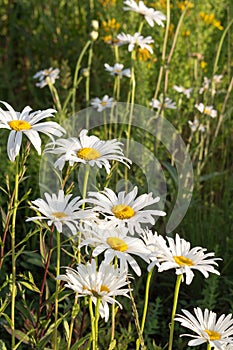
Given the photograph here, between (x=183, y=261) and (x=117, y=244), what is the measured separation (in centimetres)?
11

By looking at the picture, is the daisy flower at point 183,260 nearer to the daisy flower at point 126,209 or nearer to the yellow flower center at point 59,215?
the daisy flower at point 126,209

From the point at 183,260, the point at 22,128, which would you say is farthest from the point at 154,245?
the point at 22,128

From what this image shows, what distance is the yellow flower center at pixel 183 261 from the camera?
1.02 m

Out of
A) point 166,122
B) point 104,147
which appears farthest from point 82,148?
point 166,122

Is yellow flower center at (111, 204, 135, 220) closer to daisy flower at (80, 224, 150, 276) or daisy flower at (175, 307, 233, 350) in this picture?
daisy flower at (80, 224, 150, 276)

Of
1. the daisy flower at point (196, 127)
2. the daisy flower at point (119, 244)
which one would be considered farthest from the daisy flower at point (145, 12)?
the daisy flower at point (119, 244)

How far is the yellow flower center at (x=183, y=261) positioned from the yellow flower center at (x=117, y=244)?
0.29ft

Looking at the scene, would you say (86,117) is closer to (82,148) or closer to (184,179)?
(184,179)

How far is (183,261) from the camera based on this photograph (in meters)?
1.03

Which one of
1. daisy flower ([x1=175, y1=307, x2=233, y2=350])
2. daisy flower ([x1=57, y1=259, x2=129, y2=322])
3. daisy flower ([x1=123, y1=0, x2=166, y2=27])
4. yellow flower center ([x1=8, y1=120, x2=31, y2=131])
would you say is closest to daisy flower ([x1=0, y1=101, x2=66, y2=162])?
yellow flower center ([x1=8, y1=120, x2=31, y2=131])

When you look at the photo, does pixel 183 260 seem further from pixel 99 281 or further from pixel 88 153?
pixel 88 153

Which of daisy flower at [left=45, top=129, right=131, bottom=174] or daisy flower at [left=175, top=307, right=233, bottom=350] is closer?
daisy flower at [left=175, top=307, right=233, bottom=350]

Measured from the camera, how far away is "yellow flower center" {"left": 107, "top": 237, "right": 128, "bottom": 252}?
1.00 metres

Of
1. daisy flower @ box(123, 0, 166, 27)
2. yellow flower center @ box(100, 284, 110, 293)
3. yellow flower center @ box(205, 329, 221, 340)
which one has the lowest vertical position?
yellow flower center @ box(205, 329, 221, 340)
